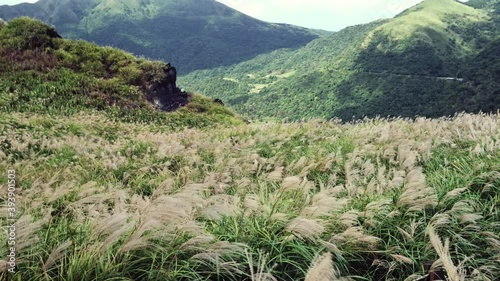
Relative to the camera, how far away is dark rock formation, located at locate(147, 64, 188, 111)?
2650cm

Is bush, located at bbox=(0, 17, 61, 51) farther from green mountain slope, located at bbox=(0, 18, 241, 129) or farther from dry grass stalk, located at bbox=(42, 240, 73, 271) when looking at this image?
dry grass stalk, located at bbox=(42, 240, 73, 271)

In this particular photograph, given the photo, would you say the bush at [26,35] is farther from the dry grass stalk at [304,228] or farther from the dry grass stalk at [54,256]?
the dry grass stalk at [304,228]

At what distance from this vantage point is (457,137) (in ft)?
25.9

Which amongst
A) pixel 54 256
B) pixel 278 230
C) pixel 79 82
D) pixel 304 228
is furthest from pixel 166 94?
pixel 54 256

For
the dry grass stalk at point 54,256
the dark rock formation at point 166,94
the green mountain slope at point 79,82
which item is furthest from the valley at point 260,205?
the dark rock formation at point 166,94

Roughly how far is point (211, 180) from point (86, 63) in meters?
22.9

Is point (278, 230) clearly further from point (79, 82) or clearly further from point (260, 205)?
point (79, 82)

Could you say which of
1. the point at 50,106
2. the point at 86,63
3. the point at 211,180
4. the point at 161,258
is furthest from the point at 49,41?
the point at 161,258

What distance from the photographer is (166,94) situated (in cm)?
2766

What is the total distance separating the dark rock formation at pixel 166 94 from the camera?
26.5 m

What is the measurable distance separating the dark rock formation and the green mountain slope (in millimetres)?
96

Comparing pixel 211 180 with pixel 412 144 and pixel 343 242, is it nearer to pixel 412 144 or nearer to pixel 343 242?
pixel 343 242

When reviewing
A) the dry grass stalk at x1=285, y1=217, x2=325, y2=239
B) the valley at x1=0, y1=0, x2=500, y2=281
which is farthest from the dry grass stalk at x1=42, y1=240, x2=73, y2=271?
the dry grass stalk at x1=285, y1=217, x2=325, y2=239

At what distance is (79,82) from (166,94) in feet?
20.2
